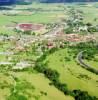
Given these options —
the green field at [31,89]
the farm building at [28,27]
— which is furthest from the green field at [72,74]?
the farm building at [28,27]

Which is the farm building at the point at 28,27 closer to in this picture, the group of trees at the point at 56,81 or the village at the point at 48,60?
the village at the point at 48,60

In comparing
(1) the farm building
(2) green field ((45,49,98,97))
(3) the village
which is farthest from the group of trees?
(1) the farm building

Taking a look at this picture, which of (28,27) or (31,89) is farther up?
(31,89)

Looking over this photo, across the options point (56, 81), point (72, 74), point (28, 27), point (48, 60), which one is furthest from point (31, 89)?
point (28, 27)

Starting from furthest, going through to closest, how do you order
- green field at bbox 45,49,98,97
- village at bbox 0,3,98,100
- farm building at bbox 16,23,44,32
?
1. farm building at bbox 16,23,44,32
2. green field at bbox 45,49,98,97
3. village at bbox 0,3,98,100

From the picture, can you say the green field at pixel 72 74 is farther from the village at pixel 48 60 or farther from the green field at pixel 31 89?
the green field at pixel 31 89

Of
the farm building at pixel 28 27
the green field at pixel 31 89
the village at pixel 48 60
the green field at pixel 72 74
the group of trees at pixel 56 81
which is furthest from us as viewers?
the farm building at pixel 28 27

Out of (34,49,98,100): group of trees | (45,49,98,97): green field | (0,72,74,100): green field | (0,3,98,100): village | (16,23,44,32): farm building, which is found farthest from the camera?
(16,23,44,32): farm building

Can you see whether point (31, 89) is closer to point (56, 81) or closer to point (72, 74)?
point (56, 81)

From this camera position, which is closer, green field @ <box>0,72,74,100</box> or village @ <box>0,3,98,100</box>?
green field @ <box>0,72,74,100</box>

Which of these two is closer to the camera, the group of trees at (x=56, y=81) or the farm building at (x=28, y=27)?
the group of trees at (x=56, y=81)

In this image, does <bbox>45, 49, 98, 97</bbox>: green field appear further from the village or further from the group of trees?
the group of trees

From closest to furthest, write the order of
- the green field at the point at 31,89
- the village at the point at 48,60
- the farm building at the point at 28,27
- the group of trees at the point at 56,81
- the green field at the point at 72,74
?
the group of trees at the point at 56,81 < the green field at the point at 31,89 < the village at the point at 48,60 < the green field at the point at 72,74 < the farm building at the point at 28,27

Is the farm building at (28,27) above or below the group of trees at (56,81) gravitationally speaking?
below
